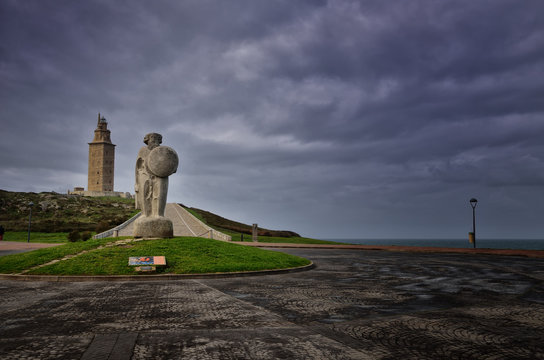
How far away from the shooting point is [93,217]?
175 ft

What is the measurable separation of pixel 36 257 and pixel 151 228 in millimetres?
4492

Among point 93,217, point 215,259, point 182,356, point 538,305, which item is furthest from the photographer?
point 93,217

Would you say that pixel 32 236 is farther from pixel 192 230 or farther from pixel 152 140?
pixel 152 140

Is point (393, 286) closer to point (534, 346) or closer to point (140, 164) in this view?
point (534, 346)

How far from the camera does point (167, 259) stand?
45.0 ft

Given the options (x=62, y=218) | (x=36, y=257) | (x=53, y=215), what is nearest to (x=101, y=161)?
(x=53, y=215)

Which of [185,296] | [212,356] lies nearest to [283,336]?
[212,356]

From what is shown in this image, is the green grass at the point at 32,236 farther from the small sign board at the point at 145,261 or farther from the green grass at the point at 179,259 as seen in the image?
the small sign board at the point at 145,261

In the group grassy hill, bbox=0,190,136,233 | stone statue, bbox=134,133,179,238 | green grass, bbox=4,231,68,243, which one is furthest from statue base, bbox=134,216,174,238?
green grass, bbox=4,231,68,243

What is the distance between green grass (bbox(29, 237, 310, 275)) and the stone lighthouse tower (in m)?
111

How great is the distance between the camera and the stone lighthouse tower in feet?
381

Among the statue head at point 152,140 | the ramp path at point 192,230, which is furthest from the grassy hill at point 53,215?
the statue head at point 152,140

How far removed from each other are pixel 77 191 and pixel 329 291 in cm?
11284

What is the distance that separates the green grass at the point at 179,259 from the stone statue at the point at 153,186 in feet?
3.11
